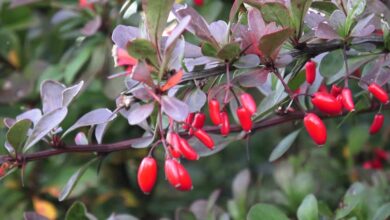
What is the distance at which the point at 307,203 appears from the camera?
3.55 ft

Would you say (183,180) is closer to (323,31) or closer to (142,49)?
(142,49)

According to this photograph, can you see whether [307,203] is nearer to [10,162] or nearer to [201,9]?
[10,162]

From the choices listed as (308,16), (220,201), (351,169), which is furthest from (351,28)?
(220,201)

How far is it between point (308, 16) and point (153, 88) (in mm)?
266

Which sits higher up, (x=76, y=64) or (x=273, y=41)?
(x=273, y=41)

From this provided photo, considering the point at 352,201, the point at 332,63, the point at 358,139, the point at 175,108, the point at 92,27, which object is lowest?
the point at 358,139

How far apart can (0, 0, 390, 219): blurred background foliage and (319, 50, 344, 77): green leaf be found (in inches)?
18.3

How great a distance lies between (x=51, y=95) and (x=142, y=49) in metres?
0.28

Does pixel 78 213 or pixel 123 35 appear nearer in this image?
pixel 123 35

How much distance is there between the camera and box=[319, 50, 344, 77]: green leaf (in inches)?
39.4

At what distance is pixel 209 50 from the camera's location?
0.86 m

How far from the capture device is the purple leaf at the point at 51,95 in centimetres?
102

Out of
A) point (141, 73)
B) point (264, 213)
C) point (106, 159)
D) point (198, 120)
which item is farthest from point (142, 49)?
point (106, 159)

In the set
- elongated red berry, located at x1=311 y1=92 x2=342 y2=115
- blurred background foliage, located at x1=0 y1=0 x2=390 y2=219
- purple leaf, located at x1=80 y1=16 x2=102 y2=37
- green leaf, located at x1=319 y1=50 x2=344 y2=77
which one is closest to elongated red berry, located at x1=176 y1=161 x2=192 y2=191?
elongated red berry, located at x1=311 y1=92 x2=342 y2=115
